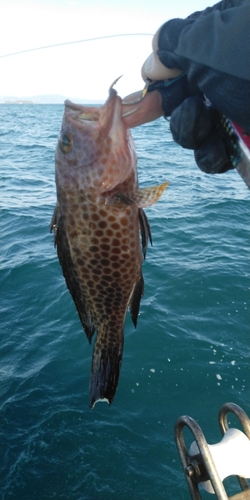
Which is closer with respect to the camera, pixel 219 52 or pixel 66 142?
pixel 219 52

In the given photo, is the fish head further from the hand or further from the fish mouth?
the hand

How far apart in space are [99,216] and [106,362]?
3.22ft

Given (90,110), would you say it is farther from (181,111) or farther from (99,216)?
(99,216)

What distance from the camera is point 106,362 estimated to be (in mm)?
2664

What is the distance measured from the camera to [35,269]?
10266 millimetres

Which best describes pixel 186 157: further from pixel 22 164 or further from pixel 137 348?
pixel 137 348

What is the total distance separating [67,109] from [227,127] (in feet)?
3.40

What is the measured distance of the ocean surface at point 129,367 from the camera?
568cm

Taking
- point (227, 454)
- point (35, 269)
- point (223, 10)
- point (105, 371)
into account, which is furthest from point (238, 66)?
point (35, 269)

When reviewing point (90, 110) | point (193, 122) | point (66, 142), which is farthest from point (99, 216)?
point (193, 122)

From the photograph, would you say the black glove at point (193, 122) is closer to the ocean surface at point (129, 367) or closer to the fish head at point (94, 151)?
the fish head at point (94, 151)

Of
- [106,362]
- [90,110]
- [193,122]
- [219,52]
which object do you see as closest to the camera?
[219,52]

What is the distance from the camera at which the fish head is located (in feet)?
8.13

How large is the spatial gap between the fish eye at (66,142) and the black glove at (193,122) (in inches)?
23.2
